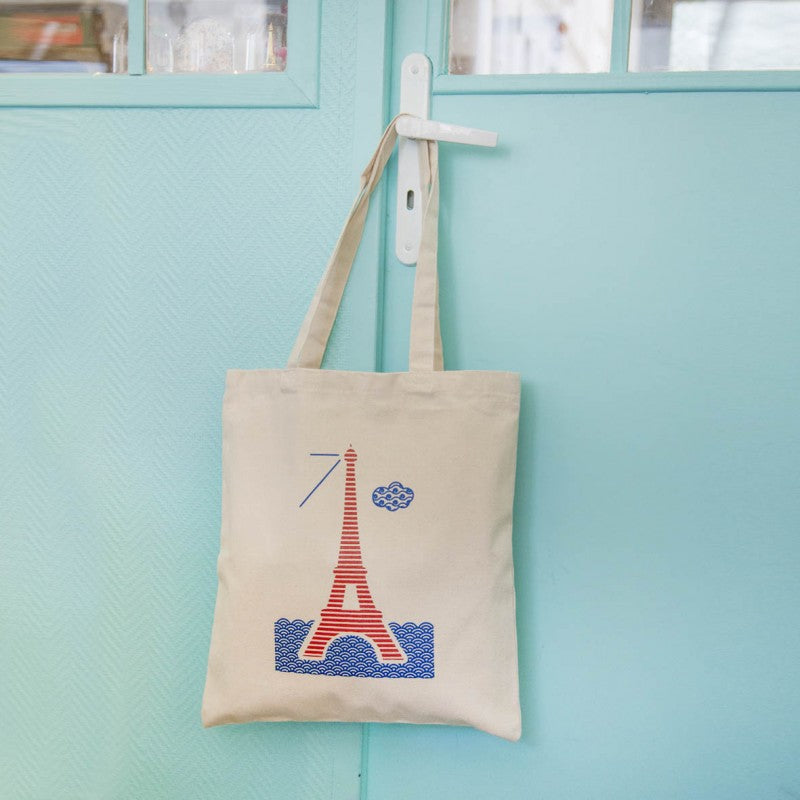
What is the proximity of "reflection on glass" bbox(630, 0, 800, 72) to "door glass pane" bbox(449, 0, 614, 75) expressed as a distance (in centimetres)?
4

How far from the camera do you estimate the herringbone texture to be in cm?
89

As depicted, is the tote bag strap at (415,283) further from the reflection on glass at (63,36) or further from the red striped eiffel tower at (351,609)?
the reflection on glass at (63,36)

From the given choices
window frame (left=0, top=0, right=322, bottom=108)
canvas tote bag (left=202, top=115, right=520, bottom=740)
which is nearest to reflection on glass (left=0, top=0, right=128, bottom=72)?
window frame (left=0, top=0, right=322, bottom=108)

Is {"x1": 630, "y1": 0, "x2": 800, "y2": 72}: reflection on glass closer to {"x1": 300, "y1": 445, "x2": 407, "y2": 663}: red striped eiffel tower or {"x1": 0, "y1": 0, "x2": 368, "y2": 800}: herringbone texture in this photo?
{"x1": 0, "y1": 0, "x2": 368, "y2": 800}: herringbone texture

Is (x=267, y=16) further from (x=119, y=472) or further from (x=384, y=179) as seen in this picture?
(x=119, y=472)

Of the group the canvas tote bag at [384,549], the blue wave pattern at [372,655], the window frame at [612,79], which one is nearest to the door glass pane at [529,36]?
the window frame at [612,79]

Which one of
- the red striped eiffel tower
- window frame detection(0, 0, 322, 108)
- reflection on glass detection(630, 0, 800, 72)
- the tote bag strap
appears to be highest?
reflection on glass detection(630, 0, 800, 72)

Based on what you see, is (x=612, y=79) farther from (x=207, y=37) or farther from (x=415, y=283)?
(x=207, y=37)

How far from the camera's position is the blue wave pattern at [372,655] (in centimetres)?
81

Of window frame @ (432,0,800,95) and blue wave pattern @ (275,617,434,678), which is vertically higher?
window frame @ (432,0,800,95)

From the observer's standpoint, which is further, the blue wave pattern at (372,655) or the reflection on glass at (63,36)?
the reflection on glass at (63,36)

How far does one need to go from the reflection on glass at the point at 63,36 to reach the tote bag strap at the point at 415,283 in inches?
13.7

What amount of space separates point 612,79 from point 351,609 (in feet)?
2.10

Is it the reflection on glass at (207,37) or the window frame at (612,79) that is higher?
the reflection on glass at (207,37)
